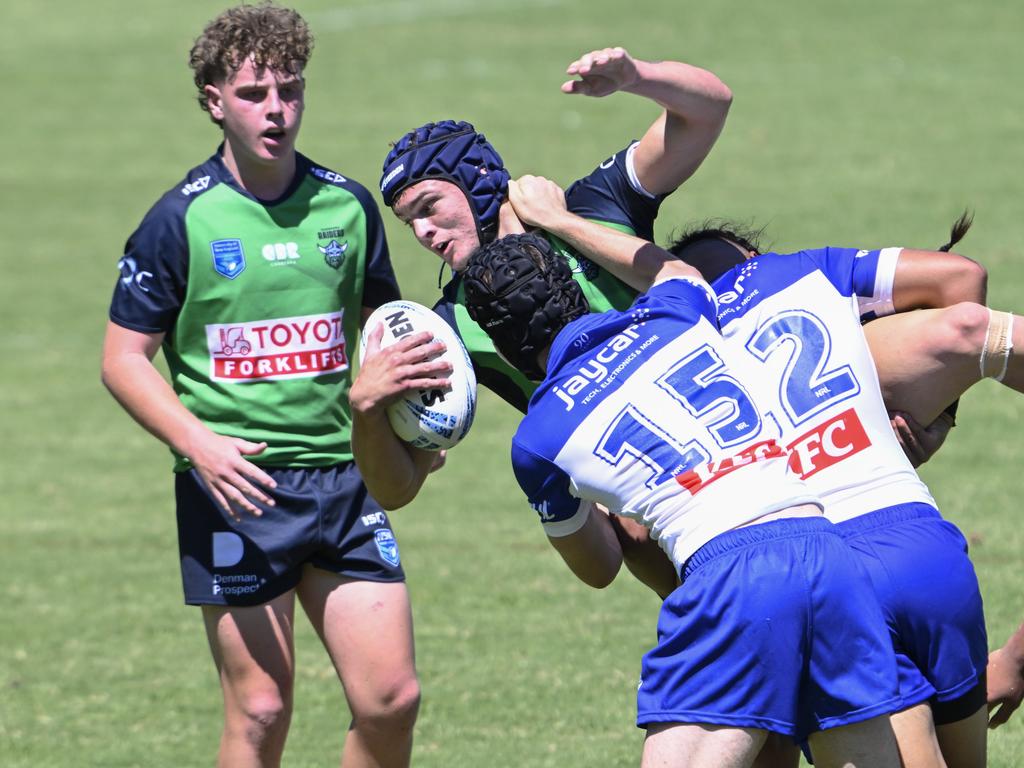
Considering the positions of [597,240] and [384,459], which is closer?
[597,240]

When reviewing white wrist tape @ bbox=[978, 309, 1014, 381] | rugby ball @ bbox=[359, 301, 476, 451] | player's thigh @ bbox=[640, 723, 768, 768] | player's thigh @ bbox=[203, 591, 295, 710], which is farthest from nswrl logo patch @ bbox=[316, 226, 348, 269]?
player's thigh @ bbox=[640, 723, 768, 768]

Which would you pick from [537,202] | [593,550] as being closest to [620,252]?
[537,202]

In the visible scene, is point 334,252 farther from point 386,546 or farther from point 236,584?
point 236,584

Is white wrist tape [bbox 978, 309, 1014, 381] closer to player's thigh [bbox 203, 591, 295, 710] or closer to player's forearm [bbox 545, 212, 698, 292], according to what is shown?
player's forearm [bbox 545, 212, 698, 292]

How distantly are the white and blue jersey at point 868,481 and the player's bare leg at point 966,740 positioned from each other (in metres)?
0.05

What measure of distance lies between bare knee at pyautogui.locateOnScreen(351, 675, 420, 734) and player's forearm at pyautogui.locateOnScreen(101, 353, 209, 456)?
0.97m

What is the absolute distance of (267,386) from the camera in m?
5.63

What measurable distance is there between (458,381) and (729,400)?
2.98ft

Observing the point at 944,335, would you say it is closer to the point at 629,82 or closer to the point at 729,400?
the point at 729,400

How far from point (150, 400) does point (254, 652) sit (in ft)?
2.85

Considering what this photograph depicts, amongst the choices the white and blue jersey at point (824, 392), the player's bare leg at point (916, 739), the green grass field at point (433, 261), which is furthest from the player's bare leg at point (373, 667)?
the player's bare leg at point (916, 739)

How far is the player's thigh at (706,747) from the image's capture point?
3.84 m

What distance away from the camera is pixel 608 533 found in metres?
4.71

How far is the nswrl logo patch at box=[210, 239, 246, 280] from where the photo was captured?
18.3 feet
